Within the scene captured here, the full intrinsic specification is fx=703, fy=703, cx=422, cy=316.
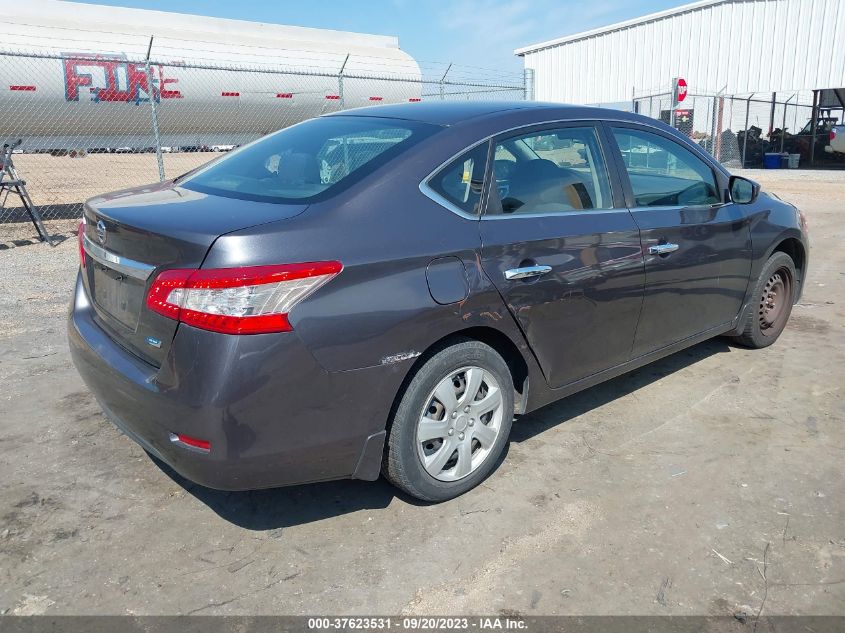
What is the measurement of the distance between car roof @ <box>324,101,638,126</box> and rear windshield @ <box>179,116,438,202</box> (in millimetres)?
87

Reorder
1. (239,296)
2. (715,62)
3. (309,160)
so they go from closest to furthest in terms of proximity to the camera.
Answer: (239,296) < (309,160) < (715,62)

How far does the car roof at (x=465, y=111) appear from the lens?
3.25m

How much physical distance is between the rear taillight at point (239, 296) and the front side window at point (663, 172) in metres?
2.06

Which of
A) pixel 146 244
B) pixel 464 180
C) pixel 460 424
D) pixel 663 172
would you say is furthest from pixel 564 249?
pixel 146 244

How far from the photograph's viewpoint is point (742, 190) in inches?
172

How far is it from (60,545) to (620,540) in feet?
7.24

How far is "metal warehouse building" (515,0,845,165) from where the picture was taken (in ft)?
77.3

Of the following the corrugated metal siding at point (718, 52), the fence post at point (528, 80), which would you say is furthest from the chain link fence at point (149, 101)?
the corrugated metal siding at point (718, 52)

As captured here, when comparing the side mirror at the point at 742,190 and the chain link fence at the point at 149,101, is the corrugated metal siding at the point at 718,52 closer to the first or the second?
the chain link fence at the point at 149,101

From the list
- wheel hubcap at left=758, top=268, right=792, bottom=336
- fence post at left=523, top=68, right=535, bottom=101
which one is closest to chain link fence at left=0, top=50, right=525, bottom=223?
fence post at left=523, top=68, right=535, bottom=101

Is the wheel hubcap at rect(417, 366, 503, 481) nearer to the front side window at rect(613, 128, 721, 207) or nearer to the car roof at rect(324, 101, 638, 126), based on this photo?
the car roof at rect(324, 101, 638, 126)

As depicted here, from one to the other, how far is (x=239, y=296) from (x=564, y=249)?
1555 millimetres

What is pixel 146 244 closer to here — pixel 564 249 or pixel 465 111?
pixel 465 111

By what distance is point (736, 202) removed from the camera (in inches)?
171
